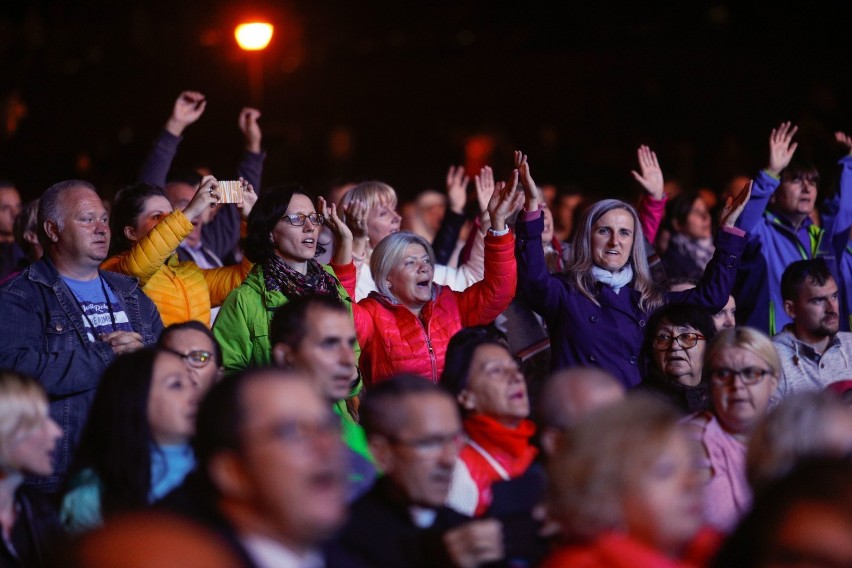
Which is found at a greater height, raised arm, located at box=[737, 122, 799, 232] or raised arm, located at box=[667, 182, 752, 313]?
raised arm, located at box=[737, 122, 799, 232]

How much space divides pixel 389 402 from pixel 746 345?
147cm

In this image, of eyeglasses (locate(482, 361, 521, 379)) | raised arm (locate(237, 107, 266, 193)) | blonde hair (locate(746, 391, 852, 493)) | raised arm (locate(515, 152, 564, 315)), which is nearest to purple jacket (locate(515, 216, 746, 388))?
raised arm (locate(515, 152, 564, 315))

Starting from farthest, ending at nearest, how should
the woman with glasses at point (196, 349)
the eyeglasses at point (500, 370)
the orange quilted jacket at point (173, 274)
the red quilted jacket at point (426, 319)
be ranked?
the red quilted jacket at point (426, 319)
the orange quilted jacket at point (173, 274)
the woman with glasses at point (196, 349)
the eyeglasses at point (500, 370)

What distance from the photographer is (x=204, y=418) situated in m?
2.64

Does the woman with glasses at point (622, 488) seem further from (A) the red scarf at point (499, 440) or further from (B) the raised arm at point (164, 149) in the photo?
(B) the raised arm at point (164, 149)

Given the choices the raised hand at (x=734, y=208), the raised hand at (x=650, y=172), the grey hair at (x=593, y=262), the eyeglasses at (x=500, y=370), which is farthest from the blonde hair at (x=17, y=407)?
the raised hand at (x=650, y=172)

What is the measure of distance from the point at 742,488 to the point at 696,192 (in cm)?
395

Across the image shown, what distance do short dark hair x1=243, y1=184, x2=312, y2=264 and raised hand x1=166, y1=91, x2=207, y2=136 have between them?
1581mm

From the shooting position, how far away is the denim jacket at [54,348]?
166 inches

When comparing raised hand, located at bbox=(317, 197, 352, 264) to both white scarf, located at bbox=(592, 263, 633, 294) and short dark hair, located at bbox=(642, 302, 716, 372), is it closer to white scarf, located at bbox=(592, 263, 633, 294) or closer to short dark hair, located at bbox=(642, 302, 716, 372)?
white scarf, located at bbox=(592, 263, 633, 294)

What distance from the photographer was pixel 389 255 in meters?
5.16

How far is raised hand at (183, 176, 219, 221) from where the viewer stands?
4.99m

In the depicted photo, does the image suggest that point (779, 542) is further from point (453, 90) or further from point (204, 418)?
point (453, 90)

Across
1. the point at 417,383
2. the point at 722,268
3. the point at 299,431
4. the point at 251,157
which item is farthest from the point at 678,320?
the point at 251,157
